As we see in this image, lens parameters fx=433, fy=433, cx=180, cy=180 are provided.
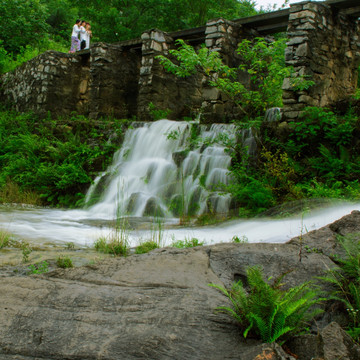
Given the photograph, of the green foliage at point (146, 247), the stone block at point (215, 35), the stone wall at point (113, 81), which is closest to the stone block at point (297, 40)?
the stone block at point (215, 35)

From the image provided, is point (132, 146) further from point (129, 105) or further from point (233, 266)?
point (233, 266)

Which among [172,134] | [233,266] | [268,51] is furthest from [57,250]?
[268,51]

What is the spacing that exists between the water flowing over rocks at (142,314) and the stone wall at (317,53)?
7.55m

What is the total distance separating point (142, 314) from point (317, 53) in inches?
396

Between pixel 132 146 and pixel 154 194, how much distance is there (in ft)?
8.38

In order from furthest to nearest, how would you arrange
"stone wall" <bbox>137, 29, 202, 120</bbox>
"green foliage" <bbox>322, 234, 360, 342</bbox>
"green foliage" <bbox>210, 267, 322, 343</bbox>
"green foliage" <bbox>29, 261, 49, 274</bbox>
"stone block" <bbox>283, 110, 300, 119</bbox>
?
"stone wall" <bbox>137, 29, 202, 120</bbox>
"stone block" <bbox>283, 110, 300, 119</bbox>
"green foliage" <bbox>29, 261, 49, 274</bbox>
"green foliage" <bbox>322, 234, 360, 342</bbox>
"green foliage" <bbox>210, 267, 322, 343</bbox>

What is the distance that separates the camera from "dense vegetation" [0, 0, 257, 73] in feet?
75.4

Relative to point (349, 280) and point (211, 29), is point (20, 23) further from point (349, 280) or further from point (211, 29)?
point (349, 280)

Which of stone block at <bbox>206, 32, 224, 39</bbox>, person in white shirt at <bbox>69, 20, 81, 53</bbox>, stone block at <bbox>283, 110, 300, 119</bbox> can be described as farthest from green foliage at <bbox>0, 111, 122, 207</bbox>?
person in white shirt at <bbox>69, 20, 81, 53</bbox>

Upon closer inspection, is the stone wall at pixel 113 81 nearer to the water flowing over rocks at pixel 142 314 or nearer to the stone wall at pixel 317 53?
the stone wall at pixel 317 53

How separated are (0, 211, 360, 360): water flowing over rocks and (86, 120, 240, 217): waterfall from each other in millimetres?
5319

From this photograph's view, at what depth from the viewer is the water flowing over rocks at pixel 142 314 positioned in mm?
2439

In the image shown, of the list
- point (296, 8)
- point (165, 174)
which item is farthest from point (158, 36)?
point (165, 174)

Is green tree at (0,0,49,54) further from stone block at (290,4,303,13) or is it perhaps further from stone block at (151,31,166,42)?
stone block at (290,4,303,13)
